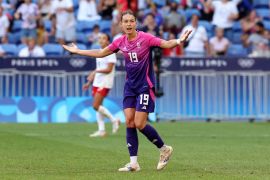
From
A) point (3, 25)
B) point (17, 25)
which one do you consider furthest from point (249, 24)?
point (3, 25)

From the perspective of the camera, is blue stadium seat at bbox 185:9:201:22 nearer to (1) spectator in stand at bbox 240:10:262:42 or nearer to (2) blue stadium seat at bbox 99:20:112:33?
(1) spectator in stand at bbox 240:10:262:42

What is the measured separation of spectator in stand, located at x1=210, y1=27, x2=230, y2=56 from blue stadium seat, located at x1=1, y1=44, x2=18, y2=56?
19.6 feet

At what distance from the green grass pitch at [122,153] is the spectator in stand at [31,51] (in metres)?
3.74

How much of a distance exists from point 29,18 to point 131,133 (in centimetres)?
1625

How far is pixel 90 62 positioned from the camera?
26125 millimetres

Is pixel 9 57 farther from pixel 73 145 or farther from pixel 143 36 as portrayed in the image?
pixel 143 36

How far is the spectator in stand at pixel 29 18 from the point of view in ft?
94.5

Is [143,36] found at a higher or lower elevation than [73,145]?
higher

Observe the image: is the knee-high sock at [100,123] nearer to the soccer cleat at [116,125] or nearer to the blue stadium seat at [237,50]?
the soccer cleat at [116,125]

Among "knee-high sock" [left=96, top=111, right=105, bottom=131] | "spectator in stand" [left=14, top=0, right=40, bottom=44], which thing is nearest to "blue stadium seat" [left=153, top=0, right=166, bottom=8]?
"spectator in stand" [left=14, top=0, right=40, bottom=44]

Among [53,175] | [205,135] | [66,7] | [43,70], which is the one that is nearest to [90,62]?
[43,70]

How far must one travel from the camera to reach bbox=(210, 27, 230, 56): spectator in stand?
94.8 ft

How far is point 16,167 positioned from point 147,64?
2.31 metres

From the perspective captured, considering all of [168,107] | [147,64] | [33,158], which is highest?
[147,64]
